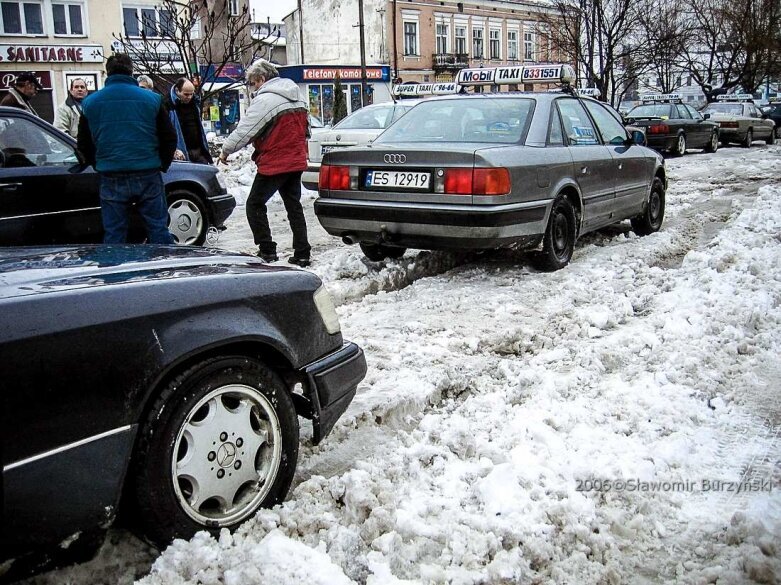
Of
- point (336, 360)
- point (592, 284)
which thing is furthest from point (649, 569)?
point (592, 284)

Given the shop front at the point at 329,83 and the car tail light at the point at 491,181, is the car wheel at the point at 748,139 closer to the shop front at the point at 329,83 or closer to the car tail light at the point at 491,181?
the shop front at the point at 329,83

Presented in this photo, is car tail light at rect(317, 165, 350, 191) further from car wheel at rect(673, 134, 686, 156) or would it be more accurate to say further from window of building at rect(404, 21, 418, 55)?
window of building at rect(404, 21, 418, 55)

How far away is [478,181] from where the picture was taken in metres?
5.62

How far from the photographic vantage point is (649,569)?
8.02 ft

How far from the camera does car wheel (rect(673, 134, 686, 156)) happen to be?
70.3ft

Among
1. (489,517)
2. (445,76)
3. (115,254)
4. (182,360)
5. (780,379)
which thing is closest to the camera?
(182,360)

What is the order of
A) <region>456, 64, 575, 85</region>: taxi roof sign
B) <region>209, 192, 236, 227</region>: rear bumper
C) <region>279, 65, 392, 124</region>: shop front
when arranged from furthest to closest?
<region>279, 65, 392, 124</region>: shop front → <region>456, 64, 575, 85</region>: taxi roof sign → <region>209, 192, 236, 227</region>: rear bumper

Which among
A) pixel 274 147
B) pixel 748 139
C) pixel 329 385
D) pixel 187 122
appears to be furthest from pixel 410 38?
pixel 329 385

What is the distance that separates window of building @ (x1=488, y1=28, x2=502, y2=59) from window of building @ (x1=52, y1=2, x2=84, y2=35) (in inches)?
1212

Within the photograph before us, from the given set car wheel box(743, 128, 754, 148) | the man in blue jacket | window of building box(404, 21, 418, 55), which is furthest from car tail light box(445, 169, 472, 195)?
window of building box(404, 21, 418, 55)

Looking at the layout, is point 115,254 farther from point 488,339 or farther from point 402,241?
point 402,241

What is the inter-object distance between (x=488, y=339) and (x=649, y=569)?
233 centimetres

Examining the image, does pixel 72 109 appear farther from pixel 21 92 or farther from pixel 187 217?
pixel 187 217

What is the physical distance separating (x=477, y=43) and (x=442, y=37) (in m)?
3.70
